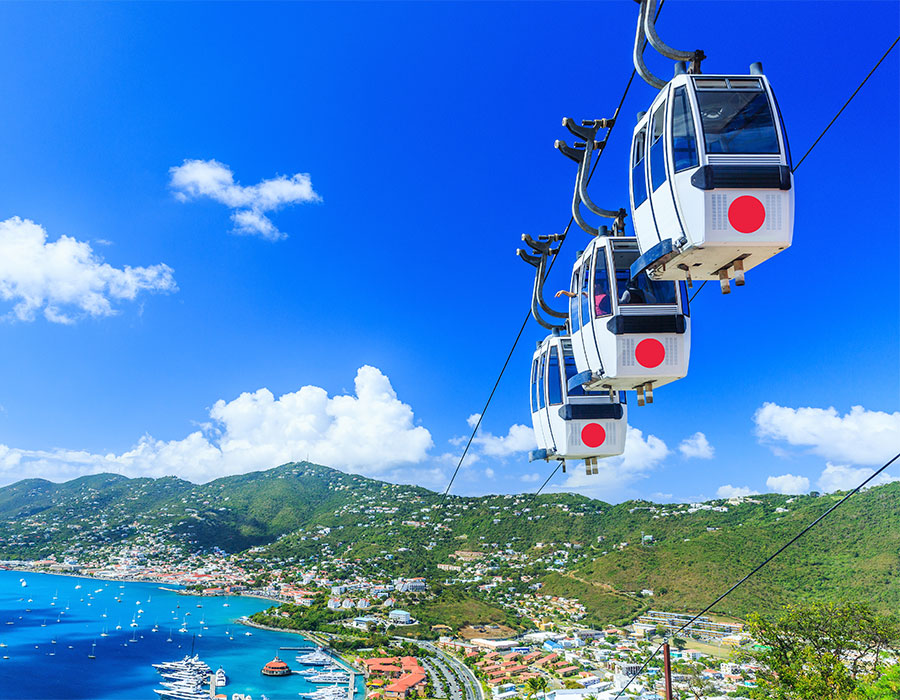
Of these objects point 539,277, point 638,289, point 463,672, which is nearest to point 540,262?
point 539,277

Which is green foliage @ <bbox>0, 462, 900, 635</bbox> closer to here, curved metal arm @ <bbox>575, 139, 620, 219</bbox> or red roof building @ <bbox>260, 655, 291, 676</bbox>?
red roof building @ <bbox>260, 655, 291, 676</bbox>

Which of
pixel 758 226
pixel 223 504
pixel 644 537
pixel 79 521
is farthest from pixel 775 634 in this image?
pixel 79 521

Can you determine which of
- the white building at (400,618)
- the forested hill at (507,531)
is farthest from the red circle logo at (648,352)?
the white building at (400,618)

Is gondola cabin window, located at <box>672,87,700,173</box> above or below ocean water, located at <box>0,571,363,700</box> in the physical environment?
above

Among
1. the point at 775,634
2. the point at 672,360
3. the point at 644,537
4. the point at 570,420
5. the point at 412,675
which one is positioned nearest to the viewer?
the point at 672,360

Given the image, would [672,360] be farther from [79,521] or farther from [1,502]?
[1,502]

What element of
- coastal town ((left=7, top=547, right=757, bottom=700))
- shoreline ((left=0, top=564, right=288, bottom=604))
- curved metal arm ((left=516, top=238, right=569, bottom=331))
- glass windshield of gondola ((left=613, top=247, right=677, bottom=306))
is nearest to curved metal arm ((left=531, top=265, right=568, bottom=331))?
curved metal arm ((left=516, top=238, right=569, bottom=331))
